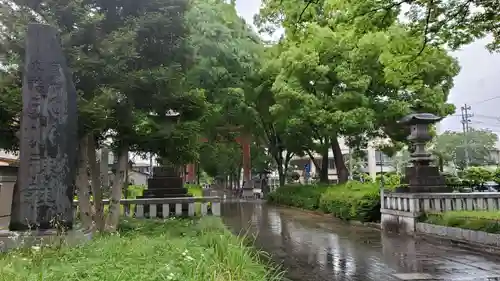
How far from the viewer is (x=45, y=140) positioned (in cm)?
677

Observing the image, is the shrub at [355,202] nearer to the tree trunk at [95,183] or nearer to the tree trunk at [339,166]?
the tree trunk at [339,166]

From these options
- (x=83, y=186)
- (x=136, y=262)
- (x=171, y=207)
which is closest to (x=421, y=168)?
(x=171, y=207)

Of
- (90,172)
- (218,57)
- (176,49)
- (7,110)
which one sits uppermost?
(218,57)

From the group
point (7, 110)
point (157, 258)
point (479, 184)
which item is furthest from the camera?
point (479, 184)

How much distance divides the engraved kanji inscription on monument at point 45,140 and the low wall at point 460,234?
7.75 meters

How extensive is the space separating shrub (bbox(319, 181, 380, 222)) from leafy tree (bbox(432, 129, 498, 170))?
45.4m

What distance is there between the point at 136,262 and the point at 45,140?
2724 millimetres

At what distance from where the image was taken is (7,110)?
815 centimetres

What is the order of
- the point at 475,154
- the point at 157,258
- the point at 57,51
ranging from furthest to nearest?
the point at 475,154 → the point at 57,51 → the point at 157,258

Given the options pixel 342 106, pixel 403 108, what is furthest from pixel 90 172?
pixel 403 108

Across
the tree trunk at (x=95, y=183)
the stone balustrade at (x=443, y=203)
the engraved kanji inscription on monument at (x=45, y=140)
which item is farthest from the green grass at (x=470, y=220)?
the engraved kanji inscription on monument at (x=45, y=140)

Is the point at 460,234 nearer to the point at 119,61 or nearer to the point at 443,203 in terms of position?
the point at 443,203

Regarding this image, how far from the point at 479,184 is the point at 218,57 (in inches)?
505

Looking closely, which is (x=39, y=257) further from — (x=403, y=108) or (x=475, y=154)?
(x=475, y=154)
